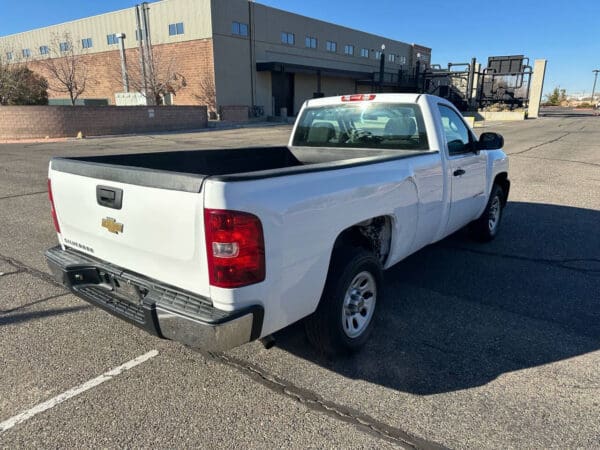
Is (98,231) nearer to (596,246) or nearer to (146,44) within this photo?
(596,246)

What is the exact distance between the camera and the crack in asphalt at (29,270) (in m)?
4.50

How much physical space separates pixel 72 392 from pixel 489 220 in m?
5.02

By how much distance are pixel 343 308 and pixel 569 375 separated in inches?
63.0

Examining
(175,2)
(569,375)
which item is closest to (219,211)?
(569,375)

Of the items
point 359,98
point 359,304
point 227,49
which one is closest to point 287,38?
point 227,49

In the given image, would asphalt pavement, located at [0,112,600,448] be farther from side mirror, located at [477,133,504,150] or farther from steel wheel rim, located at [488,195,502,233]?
side mirror, located at [477,133,504,150]

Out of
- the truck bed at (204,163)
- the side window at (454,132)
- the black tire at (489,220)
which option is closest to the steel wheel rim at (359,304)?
the truck bed at (204,163)

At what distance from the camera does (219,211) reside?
7.10 feet

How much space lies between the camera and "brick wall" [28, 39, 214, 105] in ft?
122

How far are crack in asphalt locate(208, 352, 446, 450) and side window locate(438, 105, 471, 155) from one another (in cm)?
276

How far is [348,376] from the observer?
2953 mm

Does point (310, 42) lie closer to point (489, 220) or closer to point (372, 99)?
point (489, 220)

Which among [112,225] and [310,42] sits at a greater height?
[310,42]

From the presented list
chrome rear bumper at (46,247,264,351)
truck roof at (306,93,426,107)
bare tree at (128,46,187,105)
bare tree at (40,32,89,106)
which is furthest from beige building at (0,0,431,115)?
chrome rear bumper at (46,247,264,351)
